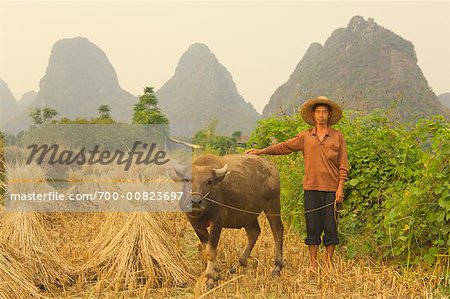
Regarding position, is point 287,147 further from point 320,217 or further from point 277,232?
point 277,232

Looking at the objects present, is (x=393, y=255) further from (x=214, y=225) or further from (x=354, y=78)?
(x=354, y=78)

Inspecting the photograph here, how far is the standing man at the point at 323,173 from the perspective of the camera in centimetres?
551

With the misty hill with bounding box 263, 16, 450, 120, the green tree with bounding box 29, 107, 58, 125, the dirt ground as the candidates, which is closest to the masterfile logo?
the dirt ground

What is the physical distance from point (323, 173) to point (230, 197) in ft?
3.69

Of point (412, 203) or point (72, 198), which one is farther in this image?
point (72, 198)

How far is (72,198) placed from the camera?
828cm

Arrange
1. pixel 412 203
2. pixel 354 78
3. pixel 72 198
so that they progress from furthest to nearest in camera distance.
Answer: pixel 354 78, pixel 72 198, pixel 412 203

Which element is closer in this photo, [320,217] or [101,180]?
[320,217]

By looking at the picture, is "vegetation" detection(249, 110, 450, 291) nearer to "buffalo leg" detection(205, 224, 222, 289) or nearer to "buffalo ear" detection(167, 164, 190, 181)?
"buffalo leg" detection(205, 224, 222, 289)

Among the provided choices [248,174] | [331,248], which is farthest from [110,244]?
[331,248]

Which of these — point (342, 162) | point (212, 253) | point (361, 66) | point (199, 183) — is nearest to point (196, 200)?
point (199, 183)

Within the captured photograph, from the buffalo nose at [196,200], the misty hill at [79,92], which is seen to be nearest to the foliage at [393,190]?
the buffalo nose at [196,200]

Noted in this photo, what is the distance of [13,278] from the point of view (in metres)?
4.66

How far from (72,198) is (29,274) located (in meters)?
3.34
